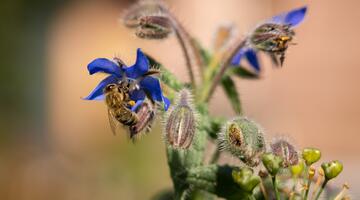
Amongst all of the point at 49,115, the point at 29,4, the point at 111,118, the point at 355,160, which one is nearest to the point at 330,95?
the point at 355,160

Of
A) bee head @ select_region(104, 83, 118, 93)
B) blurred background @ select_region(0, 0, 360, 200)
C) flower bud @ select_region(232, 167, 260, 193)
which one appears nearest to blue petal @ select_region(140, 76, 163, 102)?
bee head @ select_region(104, 83, 118, 93)

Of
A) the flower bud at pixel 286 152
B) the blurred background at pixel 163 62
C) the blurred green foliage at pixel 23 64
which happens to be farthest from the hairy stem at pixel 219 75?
the blurred green foliage at pixel 23 64

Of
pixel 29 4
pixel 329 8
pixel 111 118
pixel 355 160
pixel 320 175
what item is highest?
pixel 29 4

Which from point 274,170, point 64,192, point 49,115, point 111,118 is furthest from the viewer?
point 49,115

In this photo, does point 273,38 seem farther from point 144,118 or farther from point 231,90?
point 144,118

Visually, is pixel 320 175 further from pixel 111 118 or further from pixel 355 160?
pixel 355 160
